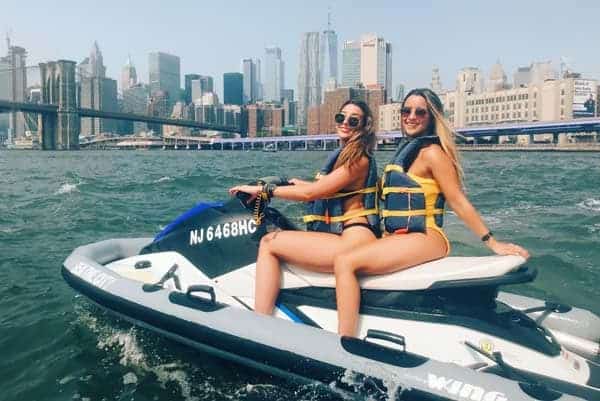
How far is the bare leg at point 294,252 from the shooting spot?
12.2 ft

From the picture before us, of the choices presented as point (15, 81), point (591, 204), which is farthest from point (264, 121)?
point (591, 204)

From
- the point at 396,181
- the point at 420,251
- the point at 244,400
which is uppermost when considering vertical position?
the point at 396,181

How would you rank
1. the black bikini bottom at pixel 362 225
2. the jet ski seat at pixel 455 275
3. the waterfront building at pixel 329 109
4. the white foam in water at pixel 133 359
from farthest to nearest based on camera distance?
the waterfront building at pixel 329 109 → the white foam in water at pixel 133 359 → the black bikini bottom at pixel 362 225 → the jet ski seat at pixel 455 275

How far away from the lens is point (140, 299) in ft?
13.8

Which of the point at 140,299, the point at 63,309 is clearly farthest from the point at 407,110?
the point at 63,309

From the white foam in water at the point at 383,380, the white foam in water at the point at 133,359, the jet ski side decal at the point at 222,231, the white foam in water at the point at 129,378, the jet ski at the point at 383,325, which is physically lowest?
the white foam in water at the point at 129,378

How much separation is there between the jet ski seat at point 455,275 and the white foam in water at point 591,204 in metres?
10.1

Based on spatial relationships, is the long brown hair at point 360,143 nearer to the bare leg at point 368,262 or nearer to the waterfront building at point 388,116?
the bare leg at point 368,262

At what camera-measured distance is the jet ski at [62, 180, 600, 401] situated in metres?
3.16

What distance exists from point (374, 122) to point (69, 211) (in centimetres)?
966

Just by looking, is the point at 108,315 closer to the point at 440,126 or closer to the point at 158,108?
the point at 440,126

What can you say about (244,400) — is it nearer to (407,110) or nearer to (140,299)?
(140,299)

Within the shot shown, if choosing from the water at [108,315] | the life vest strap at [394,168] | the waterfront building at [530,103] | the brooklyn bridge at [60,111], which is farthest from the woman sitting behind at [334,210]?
the waterfront building at [530,103]

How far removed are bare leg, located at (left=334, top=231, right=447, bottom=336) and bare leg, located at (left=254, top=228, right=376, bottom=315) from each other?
15 cm
